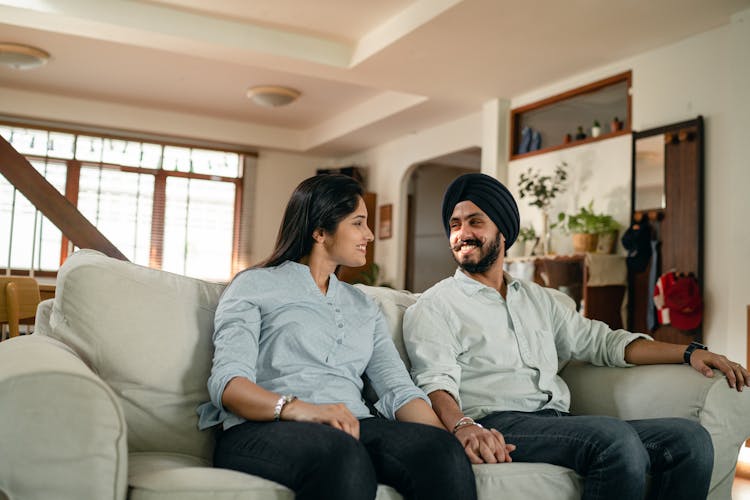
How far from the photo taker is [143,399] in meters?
1.73

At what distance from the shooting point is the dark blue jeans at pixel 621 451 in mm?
1652

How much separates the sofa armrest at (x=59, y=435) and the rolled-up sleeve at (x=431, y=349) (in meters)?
0.86

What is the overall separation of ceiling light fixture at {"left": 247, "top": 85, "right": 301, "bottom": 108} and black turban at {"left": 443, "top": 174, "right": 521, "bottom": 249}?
5395 mm

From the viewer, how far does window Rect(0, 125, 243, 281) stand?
829cm

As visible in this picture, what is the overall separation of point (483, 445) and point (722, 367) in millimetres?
750

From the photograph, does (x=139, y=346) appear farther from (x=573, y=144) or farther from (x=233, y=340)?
(x=573, y=144)

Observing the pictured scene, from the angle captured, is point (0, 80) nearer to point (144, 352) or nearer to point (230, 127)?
point (230, 127)

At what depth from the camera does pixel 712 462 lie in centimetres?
183

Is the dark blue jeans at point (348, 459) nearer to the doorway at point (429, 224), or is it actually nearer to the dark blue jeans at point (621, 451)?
the dark blue jeans at point (621, 451)

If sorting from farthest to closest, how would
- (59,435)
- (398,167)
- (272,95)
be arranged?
1. (398,167)
2. (272,95)
3. (59,435)

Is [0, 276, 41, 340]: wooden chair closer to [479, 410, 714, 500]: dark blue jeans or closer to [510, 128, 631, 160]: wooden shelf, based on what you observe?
[479, 410, 714, 500]: dark blue jeans

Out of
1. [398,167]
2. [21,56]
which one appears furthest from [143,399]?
[398,167]

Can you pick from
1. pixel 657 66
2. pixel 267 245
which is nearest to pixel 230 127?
pixel 267 245

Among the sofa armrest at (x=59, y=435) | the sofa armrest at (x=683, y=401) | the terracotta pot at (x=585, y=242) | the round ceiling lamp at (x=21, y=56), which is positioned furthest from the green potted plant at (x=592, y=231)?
the round ceiling lamp at (x=21, y=56)
